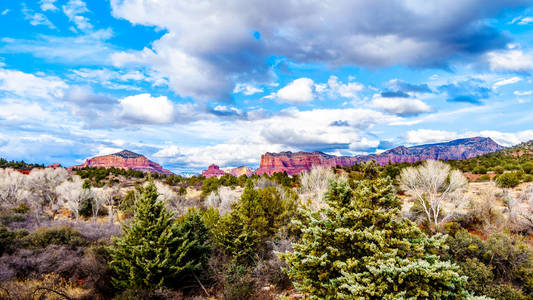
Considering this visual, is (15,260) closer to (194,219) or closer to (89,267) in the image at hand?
(89,267)

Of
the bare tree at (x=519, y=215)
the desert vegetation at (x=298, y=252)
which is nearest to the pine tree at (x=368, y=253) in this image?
the desert vegetation at (x=298, y=252)

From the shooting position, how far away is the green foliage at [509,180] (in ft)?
129

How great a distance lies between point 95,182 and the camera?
62969mm

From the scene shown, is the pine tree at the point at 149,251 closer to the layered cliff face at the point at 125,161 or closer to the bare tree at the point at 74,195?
the bare tree at the point at 74,195

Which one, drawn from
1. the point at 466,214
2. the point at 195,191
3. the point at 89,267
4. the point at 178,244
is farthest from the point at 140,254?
the point at 195,191

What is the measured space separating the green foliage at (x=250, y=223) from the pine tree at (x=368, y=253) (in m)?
12.2

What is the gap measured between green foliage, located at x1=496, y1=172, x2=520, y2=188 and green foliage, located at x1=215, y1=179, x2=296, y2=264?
33.6m

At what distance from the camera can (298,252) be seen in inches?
330

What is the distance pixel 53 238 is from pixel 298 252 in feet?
64.6

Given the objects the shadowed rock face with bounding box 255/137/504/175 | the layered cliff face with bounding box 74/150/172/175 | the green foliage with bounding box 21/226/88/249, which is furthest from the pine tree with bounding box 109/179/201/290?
the layered cliff face with bounding box 74/150/172/175

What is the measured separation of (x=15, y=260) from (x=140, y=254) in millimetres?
8265

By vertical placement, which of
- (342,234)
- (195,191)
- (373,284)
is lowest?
(195,191)

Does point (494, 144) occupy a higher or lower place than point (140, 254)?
higher

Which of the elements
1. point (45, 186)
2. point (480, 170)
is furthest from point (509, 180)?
point (45, 186)
